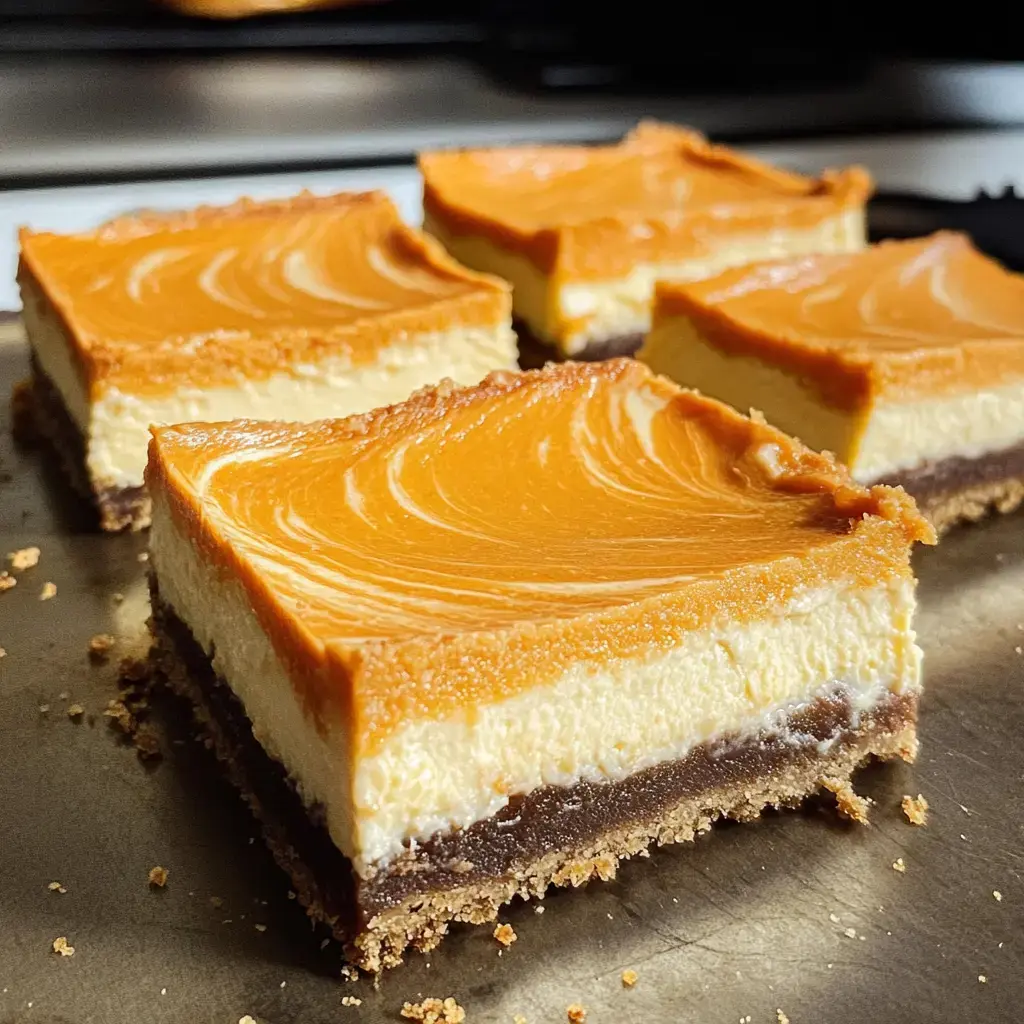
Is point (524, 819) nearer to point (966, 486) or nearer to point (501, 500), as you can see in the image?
point (501, 500)

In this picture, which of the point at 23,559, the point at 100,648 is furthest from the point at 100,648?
the point at 23,559

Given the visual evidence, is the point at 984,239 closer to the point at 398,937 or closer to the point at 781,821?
the point at 781,821

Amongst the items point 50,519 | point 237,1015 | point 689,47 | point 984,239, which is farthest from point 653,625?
point 689,47

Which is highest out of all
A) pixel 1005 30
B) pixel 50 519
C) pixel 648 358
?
pixel 1005 30

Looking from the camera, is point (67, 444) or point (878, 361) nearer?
point (878, 361)

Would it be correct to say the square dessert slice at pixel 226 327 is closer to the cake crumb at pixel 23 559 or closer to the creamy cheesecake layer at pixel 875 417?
the cake crumb at pixel 23 559

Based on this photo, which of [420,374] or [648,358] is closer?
[420,374]

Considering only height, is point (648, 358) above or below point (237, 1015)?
above
